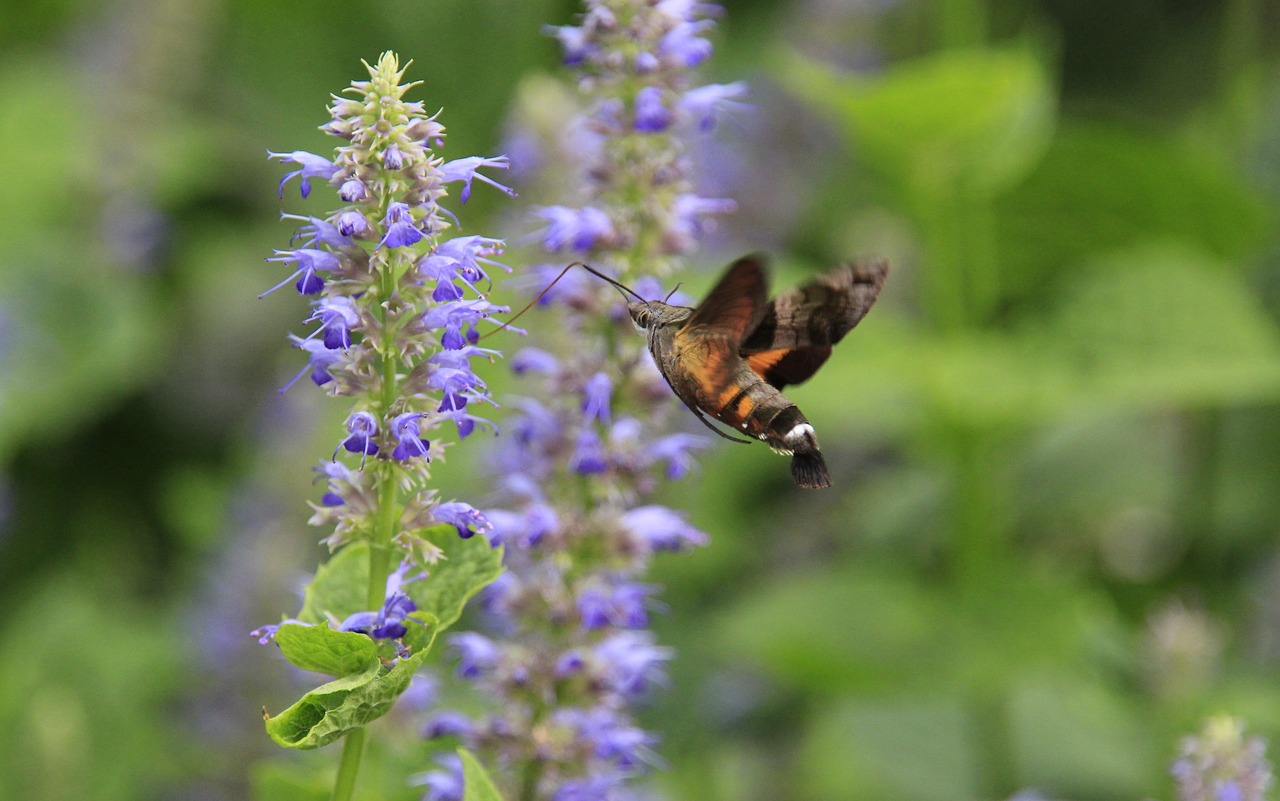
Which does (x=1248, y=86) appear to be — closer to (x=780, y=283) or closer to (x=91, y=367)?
(x=780, y=283)

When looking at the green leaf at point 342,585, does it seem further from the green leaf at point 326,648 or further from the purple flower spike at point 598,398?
the purple flower spike at point 598,398

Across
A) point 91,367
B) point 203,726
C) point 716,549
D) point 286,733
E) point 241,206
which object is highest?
point 241,206

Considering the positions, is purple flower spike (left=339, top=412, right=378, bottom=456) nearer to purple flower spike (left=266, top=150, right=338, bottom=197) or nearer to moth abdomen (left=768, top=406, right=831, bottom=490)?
purple flower spike (left=266, top=150, right=338, bottom=197)

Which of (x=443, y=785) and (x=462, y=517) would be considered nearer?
(x=462, y=517)

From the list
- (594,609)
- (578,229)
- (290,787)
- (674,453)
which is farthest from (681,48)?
(290,787)

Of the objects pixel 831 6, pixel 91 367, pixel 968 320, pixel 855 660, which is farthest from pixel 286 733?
pixel 831 6

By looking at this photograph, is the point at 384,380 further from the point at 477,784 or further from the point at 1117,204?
the point at 1117,204

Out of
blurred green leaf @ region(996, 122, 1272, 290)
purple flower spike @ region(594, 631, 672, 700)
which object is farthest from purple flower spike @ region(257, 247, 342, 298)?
blurred green leaf @ region(996, 122, 1272, 290)
